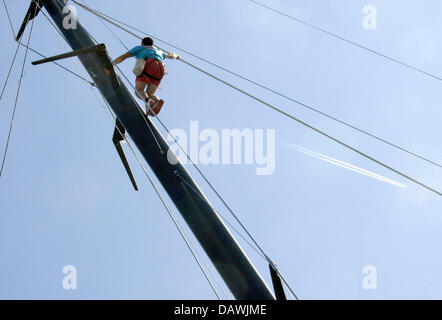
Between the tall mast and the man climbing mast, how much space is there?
636mm

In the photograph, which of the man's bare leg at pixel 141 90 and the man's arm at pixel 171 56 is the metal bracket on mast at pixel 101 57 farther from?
the man's arm at pixel 171 56

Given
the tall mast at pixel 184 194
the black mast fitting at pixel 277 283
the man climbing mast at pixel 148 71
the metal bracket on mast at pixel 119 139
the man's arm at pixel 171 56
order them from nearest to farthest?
1. the tall mast at pixel 184 194
2. the black mast fitting at pixel 277 283
3. the metal bracket on mast at pixel 119 139
4. the man climbing mast at pixel 148 71
5. the man's arm at pixel 171 56

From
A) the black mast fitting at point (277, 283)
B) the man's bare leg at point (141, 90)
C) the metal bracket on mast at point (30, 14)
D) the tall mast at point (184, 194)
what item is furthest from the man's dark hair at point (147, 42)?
the black mast fitting at point (277, 283)

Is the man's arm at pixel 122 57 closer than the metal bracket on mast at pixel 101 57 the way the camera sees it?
No

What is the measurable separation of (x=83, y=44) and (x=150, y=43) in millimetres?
988

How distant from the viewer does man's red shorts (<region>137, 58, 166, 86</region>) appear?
691 cm

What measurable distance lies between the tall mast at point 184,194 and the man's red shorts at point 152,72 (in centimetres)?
78

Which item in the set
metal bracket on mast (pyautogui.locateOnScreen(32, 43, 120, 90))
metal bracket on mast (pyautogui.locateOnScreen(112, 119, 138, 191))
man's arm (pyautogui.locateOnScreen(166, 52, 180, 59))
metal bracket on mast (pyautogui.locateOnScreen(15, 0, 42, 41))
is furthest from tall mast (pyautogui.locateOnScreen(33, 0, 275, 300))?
metal bracket on mast (pyautogui.locateOnScreen(15, 0, 42, 41))

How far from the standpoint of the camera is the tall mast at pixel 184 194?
457cm

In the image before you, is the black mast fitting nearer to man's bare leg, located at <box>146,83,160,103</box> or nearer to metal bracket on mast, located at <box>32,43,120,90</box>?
metal bracket on mast, located at <box>32,43,120,90</box>

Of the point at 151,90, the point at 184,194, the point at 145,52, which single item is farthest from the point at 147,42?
the point at 184,194
